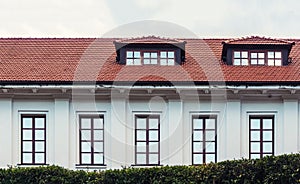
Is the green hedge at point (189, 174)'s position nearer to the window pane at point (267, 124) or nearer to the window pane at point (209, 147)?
the window pane at point (209, 147)

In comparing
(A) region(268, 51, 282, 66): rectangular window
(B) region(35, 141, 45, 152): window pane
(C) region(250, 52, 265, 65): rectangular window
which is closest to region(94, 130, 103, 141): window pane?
(B) region(35, 141, 45, 152): window pane

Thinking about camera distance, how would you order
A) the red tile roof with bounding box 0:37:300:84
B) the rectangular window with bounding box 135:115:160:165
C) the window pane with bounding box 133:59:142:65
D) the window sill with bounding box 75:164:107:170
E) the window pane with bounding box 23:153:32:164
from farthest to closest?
the window pane with bounding box 133:59:142:65 → the rectangular window with bounding box 135:115:160:165 → the window pane with bounding box 23:153:32:164 → the window sill with bounding box 75:164:107:170 → the red tile roof with bounding box 0:37:300:84

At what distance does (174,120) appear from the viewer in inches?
1133

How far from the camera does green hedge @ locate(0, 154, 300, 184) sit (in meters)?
23.2

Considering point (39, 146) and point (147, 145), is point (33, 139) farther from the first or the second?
point (147, 145)

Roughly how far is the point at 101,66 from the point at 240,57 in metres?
5.83

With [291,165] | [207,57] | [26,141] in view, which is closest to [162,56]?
[207,57]

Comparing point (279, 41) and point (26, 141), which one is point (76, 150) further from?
point (279, 41)

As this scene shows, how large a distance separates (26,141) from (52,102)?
183cm

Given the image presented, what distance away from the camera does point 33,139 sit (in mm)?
28875

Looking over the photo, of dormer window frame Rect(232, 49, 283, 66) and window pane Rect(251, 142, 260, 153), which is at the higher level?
dormer window frame Rect(232, 49, 283, 66)

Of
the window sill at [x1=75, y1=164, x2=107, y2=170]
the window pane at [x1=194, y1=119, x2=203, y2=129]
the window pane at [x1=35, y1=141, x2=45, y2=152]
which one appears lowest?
the window sill at [x1=75, y1=164, x2=107, y2=170]

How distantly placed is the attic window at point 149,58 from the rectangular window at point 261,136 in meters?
4.31

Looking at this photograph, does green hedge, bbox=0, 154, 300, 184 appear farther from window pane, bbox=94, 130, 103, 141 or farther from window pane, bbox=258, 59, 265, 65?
window pane, bbox=258, 59, 265, 65
